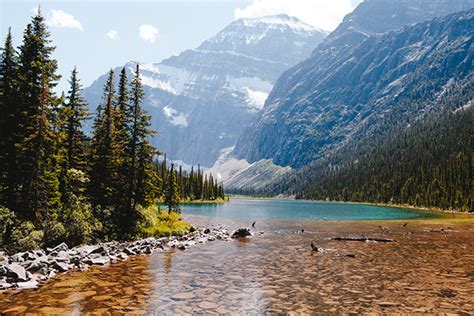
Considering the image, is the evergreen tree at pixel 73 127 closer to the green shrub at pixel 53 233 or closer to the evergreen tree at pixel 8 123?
the evergreen tree at pixel 8 123

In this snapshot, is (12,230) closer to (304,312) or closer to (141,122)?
(141,122)

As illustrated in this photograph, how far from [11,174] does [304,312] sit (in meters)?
26.4

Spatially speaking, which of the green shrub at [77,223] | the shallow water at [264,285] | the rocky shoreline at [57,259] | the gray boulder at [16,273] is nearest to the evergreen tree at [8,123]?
the green shrub at [77,223]

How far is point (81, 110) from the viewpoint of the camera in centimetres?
4612

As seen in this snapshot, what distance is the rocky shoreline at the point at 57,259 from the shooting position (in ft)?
69.3

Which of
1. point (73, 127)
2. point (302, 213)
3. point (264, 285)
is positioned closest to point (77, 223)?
point (73, 127)

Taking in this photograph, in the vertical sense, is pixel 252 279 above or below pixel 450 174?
below

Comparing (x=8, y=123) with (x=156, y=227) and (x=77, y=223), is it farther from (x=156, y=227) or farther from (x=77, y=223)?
(x=156, y=227)

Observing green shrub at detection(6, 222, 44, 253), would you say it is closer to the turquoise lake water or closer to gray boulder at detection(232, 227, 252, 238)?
gray boulder at detection(232, 227, 252, 238)

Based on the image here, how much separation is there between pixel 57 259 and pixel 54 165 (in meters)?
13.6

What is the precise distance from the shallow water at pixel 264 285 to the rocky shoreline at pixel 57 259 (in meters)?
1.03

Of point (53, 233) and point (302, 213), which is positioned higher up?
point (53, 233)

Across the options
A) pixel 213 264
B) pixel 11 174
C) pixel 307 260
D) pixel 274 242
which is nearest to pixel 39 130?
pixel 11 174

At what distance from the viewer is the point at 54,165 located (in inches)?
1452
